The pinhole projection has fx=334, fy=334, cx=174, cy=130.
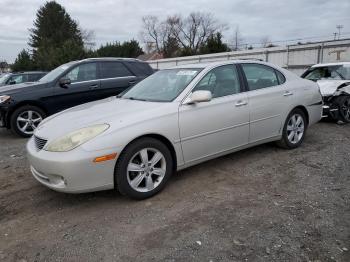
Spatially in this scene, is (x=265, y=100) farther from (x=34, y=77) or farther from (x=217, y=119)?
(x=34, y=77)

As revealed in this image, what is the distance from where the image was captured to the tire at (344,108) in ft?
24.8

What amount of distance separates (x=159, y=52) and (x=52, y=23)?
67.3ft

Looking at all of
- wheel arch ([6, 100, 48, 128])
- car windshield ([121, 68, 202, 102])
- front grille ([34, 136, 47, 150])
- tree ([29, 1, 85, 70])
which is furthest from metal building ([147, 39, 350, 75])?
tree ([29, 1, 85, 70])

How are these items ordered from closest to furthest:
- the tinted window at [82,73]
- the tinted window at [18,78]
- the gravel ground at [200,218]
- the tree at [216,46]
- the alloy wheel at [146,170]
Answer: the gravel ground at [200,218] < the alloy wheel at [146,170] < the tinted window at [82,73] < the tinted window at [18,78] < the tree at [216,46]

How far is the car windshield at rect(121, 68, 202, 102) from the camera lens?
4.30m

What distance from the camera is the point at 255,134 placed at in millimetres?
4848

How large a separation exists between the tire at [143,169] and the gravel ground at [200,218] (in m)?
→ 0.15

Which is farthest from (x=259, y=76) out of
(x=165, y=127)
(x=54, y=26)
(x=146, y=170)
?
(x=54, y=26)

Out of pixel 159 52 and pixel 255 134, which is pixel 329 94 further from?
pixel 159 52

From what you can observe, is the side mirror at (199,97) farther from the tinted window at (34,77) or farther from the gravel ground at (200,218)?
the tinted window at (34,77)

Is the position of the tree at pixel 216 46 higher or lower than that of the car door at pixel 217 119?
higher

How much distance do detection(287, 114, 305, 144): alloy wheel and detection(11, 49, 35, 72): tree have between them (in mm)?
42713

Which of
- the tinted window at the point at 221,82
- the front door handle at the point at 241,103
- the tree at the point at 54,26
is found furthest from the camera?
the tree at the point at 54,26

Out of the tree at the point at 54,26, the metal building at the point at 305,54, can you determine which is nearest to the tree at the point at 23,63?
Result: the tree at the point at 54,26
